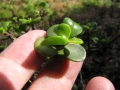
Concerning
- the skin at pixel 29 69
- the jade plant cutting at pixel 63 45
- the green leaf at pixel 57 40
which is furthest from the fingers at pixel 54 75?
the green leaf at pixel 57 40

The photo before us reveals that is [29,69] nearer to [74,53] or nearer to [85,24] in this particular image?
[74,53]

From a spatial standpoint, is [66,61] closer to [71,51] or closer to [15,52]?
[71,51]

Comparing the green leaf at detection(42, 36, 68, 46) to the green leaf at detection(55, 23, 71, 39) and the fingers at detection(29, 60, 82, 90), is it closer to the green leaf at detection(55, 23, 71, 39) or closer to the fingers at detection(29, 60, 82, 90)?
the green leaf at detection(55, 23, 71, 39)

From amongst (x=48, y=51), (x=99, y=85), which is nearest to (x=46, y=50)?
(x=48, y=51)

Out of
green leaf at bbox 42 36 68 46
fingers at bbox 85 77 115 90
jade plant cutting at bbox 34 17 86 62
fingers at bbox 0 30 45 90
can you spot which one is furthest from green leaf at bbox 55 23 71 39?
fingers at bbox 85 77 115 90

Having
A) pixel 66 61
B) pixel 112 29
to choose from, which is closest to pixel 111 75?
pixel 112 29

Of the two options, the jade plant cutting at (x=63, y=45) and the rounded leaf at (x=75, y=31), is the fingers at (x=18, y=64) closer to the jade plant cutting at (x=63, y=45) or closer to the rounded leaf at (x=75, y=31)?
the jade plant cutting at (x=63, y=45)
